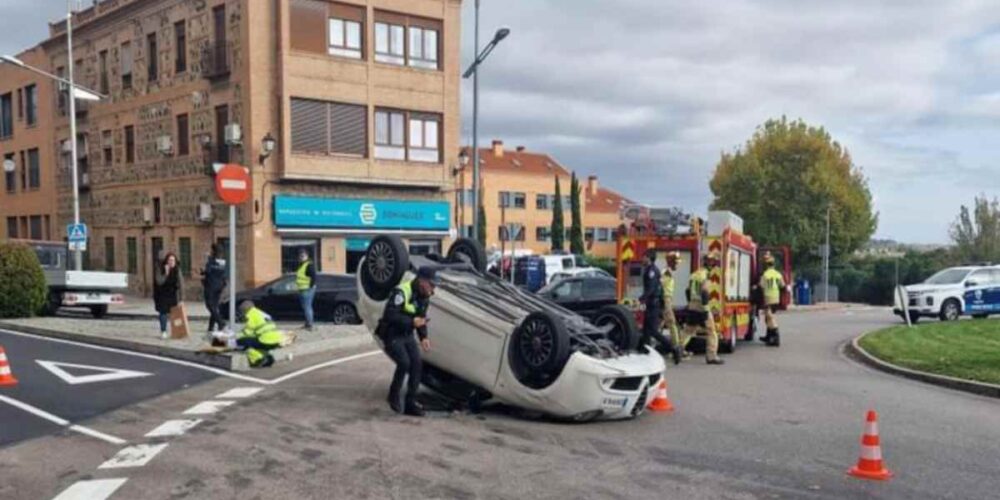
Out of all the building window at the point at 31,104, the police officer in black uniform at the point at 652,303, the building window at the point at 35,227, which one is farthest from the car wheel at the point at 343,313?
the building window at the point at 31,104

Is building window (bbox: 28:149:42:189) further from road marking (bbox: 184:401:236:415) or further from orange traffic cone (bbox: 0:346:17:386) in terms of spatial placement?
road marking (bbox: 184:401:236:415)

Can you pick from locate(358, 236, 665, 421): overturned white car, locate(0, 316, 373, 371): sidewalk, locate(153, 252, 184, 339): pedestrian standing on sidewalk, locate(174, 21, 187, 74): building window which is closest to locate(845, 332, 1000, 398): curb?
locate(358, 236, 665, 421): overturned white car

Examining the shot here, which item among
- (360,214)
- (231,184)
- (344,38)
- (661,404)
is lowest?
(661,404)

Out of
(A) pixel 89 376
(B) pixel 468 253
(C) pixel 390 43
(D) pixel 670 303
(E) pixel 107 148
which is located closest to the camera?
(A) pixel 89 376

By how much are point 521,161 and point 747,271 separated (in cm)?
6113

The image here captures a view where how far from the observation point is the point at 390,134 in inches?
1310

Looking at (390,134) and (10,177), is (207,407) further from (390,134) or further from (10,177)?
(10,177)

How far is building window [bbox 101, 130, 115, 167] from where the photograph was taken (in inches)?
1487

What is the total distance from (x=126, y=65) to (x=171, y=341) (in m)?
24.7

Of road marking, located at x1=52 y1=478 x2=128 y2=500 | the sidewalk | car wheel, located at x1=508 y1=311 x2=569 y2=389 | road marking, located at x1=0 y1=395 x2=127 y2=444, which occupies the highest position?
car wheel, located at x1=508 y1=311 x2=569 y2=389

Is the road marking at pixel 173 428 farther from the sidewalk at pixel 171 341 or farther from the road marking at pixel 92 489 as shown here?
the sidewalk at pixel 171 341

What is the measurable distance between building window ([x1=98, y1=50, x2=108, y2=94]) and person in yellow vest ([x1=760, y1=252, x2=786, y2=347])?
30.2m

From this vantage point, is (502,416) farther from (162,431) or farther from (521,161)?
(521,161)

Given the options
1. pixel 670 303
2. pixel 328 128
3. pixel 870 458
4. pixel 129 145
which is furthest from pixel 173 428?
pixel 129 145
